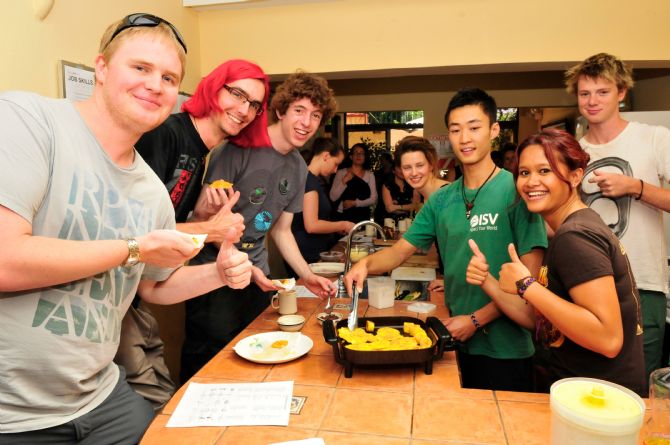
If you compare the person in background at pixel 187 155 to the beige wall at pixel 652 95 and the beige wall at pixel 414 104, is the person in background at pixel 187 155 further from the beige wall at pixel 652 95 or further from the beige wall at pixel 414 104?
the beige wall at pixel 414 104

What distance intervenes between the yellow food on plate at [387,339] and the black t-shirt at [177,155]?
3.10 feet

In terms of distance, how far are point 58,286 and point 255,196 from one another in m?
1.21

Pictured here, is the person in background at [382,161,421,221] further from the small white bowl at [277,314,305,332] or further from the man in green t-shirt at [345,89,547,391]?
the small white bowl at [277,314,305,332]

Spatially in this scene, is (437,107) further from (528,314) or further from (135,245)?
(135,245)

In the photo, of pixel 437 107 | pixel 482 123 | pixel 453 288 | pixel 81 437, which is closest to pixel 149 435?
pixel 81 437

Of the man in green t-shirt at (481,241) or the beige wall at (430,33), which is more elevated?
the beige wall at (430,33)

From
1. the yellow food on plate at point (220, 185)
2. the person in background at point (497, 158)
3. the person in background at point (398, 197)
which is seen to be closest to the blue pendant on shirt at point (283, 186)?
the yellow food on plate at point (220, 185)

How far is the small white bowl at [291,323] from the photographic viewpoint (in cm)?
189

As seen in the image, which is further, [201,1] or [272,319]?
[201,1]

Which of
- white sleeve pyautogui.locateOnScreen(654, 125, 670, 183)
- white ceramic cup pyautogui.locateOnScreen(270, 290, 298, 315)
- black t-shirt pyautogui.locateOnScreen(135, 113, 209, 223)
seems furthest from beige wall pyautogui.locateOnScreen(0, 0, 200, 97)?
white sleeve pyautogui.locateOnScreen(654, 125, 670, 183)

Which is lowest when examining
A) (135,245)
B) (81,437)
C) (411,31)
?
(81,437)

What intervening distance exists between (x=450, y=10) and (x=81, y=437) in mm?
3543

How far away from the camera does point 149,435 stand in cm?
121

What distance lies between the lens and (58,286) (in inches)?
49.6
